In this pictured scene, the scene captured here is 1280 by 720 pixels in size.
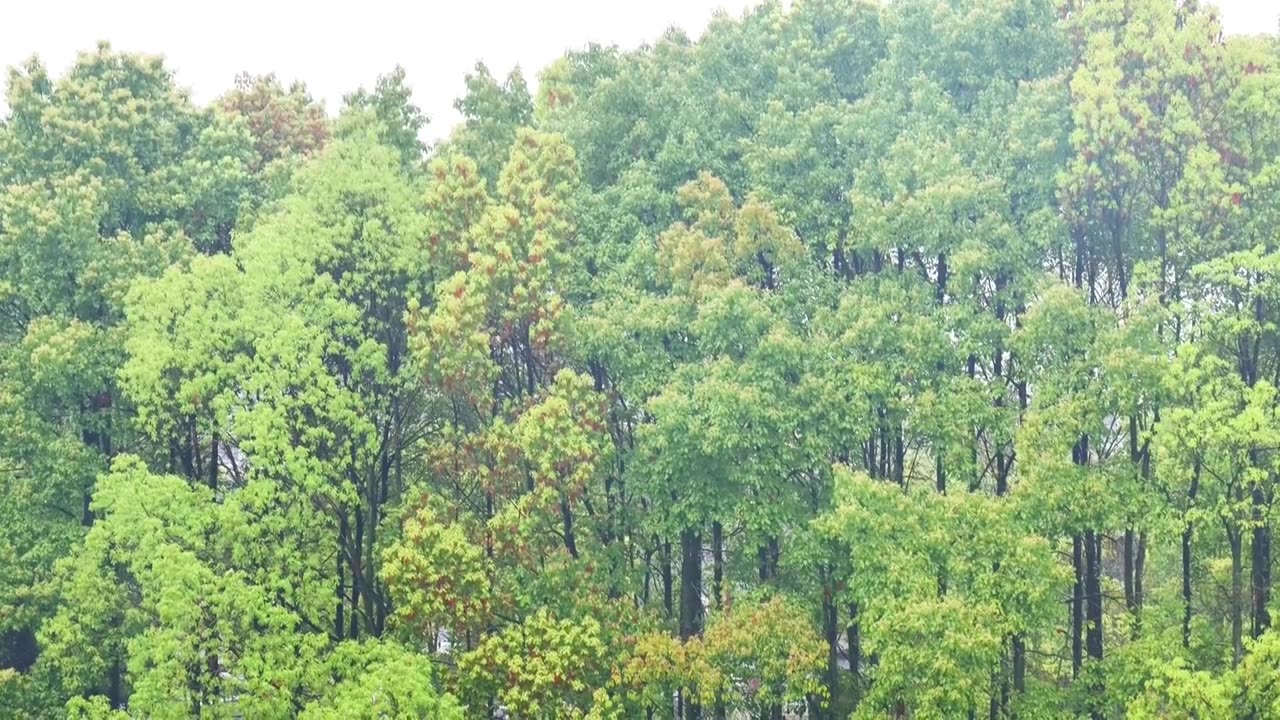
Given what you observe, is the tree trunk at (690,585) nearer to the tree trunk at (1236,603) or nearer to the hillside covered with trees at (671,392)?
the hillside covered with trees at (671,392)

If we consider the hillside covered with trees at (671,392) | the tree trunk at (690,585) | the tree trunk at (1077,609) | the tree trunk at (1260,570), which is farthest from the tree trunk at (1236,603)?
the tree trunk at (690,585)

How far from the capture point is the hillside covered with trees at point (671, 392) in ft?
95.7

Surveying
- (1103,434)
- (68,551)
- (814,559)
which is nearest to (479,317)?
(814,559)

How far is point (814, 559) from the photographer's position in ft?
104

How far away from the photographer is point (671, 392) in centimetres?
3186

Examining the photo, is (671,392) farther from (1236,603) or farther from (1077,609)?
(1236,603)

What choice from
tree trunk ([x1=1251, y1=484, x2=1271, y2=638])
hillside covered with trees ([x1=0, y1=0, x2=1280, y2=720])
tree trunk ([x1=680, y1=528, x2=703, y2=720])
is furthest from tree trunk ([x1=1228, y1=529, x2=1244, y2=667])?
tree trunk ([x1=680, y1=528, x2=703, y2=720])

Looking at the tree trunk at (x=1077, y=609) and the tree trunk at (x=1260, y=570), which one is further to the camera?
the tree trunk at (x=1077, y=609)

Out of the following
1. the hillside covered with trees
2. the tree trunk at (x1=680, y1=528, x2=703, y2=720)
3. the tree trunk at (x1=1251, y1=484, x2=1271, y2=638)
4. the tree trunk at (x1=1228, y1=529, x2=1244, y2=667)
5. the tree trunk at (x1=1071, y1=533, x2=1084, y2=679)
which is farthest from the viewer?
the tree trunk at (x1=680, y1=528, x2=703, y2=720)

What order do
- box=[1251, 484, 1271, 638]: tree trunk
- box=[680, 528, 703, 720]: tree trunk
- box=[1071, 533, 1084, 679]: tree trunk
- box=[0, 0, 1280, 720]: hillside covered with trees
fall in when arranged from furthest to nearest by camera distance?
box=[680, 528, 703, 720]: tree trunk → box=[1071, 533, 1084, 679]: tree trunk → box=[0, 0, 1280, 720]: hillside covered with trees → box=[1251, 484, 1271, 638]: tree trunk

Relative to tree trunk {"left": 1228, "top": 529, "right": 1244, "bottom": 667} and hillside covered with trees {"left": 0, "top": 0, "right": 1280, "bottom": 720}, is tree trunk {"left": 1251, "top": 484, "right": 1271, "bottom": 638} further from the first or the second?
Result: tree trunk {"left": 1228, "top": 529, "right": 1244, "bottom": 667}

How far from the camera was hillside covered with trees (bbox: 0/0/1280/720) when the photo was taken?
29156 mm

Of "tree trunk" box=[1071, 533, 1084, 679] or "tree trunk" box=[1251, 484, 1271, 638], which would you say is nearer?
"tree trunk" box=[1251, 484, 1271, 638]

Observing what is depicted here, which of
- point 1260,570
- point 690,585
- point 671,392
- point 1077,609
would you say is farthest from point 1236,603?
point 671,392
